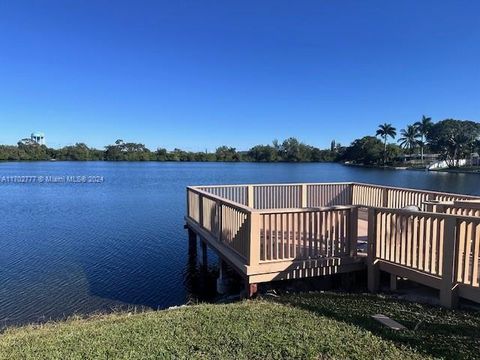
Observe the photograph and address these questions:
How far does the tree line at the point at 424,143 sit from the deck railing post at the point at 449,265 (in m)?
99.6

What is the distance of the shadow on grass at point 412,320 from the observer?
11.5ft

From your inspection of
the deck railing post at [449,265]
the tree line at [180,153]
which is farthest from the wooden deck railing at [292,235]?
the tree line at [180,153]

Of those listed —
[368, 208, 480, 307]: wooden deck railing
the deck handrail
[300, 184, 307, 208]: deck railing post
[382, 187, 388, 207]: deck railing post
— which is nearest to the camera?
[368, 208, 480, 307]: wooden deck railing

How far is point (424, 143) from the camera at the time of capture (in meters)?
107

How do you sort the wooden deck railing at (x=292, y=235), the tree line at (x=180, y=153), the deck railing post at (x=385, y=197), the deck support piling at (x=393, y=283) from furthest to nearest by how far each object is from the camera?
the tree line at (x=180, y=153) → the deck railing post at (x=385, y=197) → the wooden deck railing at (x=292, y=235) → the deck support piling at (x=393, y=283)

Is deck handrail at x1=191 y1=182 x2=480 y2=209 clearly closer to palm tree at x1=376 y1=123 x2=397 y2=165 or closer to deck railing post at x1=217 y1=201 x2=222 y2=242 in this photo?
deck railing post at x1=217 y1=201 x2=222 y2=242

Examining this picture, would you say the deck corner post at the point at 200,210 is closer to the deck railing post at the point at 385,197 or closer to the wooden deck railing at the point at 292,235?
the wooden deck railing at the point at 292,235

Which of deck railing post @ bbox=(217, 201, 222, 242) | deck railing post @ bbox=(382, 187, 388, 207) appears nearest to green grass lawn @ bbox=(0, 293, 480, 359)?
deck railing post @ bbox=(217, 201, 222, 242)

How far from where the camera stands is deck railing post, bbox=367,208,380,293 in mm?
5906

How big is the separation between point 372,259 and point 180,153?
425ft

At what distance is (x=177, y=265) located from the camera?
11.0 meters

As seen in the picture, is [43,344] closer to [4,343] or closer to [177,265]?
[4,343]

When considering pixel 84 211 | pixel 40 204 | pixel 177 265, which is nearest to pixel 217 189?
pixel 177 265

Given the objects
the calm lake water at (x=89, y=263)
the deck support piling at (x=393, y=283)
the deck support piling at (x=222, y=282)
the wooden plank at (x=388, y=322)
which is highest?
the wooden plank at (x=388, y=322)
